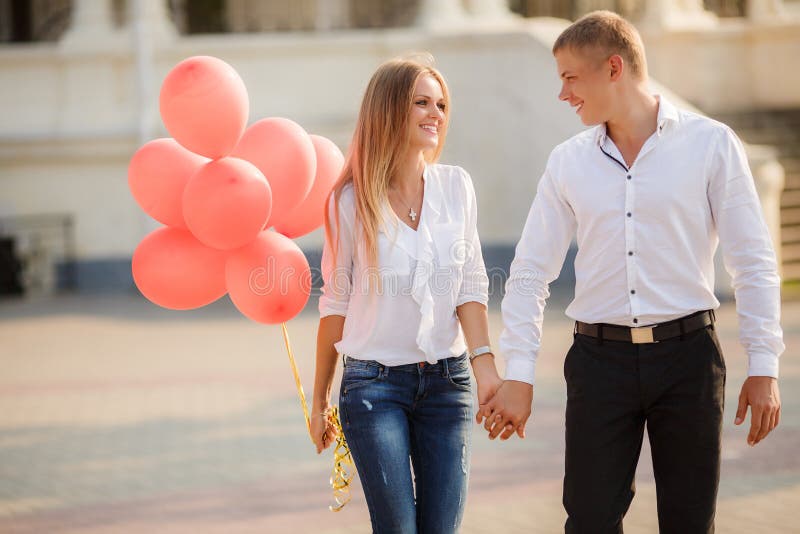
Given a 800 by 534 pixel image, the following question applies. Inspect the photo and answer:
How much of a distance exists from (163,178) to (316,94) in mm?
12623

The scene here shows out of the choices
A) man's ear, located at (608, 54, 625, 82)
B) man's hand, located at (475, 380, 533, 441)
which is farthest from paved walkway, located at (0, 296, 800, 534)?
man's ear, located at (608, 54, 625, 82)

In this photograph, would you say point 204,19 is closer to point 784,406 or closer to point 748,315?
point 784,406

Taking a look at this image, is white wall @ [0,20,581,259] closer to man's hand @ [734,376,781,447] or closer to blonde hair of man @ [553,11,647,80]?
blonde hair of man @ [553,11,647,80]

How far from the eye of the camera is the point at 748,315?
337cm

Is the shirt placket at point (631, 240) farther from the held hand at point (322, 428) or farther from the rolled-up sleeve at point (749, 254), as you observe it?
→ the held hand at point (322, 428)

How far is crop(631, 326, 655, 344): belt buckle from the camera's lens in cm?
339

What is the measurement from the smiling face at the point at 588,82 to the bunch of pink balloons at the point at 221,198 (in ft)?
3.38

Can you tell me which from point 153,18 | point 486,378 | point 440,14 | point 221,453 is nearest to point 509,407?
point 486,378

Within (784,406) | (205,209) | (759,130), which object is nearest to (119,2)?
(759,130)

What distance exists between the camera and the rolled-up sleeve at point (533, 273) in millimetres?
3564

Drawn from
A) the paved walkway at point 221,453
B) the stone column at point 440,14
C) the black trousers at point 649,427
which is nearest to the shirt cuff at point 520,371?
the black trousers at point 649,427

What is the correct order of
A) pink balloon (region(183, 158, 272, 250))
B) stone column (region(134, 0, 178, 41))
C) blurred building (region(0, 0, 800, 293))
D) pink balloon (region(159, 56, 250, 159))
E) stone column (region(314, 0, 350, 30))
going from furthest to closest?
stone column (region(314, 0, 350, 30)) < stone column (region(134, 0, 178, 41)) < blurred building (region(0, 0, 800, 293)) < pink balloon (region(159, 56, 250, 159)) < pink balloon (region(183, 158, 272, 250))

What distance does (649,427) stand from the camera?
344cm

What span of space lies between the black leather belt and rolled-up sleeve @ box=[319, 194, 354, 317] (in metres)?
0.79
